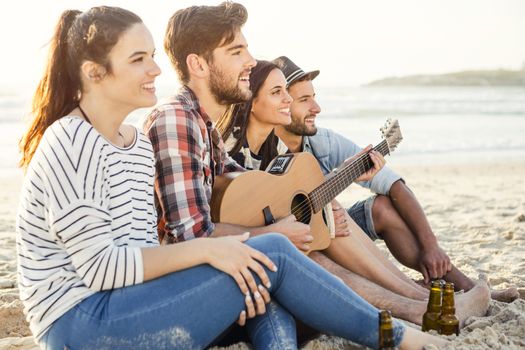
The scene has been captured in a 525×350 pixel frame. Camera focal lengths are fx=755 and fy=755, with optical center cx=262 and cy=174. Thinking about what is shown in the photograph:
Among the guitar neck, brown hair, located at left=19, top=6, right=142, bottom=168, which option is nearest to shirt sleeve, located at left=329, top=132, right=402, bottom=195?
the guitar neck

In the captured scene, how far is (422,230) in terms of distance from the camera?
456 centimetres

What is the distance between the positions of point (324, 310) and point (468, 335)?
866 millimetres

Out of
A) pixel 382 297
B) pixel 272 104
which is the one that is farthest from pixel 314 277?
pixel 272 104

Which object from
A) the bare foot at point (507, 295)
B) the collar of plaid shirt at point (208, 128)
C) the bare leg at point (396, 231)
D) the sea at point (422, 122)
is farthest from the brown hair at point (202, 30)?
the sea at point (422, 122)

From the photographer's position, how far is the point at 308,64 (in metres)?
29.8

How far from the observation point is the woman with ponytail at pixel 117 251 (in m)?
2.60

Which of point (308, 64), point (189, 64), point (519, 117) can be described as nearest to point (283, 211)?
point (189, 64)

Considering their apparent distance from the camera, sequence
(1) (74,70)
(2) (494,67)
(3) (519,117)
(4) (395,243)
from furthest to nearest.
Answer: (2) (494,67)
(3) (519,117)
(4) (395,243)
(1) (74,70)

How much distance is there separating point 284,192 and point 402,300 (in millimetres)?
829

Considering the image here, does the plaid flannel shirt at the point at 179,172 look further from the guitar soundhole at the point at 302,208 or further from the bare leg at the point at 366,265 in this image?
the bare leg at the point at 366,265

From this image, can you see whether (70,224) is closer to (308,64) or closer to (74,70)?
(74,70)

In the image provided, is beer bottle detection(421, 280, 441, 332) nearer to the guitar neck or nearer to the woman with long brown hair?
the woman with long brown hair

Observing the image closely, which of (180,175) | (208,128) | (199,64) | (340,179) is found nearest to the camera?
(180,175)

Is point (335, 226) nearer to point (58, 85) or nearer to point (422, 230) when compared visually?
point (422, 230)
